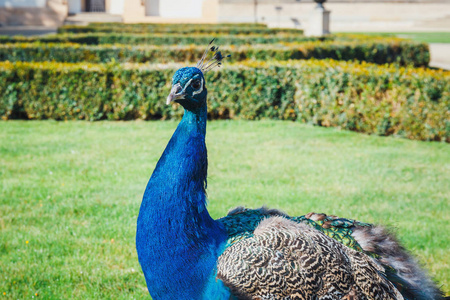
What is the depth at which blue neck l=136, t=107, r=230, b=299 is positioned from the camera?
2.41 metres

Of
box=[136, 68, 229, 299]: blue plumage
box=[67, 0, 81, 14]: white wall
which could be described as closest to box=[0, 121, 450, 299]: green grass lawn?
box=[136, 68, 229, 299]: blue plumage

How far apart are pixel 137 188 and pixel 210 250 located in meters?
3.78

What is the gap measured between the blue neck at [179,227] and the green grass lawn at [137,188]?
5.06 feet

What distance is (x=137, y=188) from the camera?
611 cm

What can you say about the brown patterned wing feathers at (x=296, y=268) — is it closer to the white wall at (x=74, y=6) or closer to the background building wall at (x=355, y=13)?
the background building wall at (x=355, y=13)

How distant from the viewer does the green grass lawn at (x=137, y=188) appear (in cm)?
423

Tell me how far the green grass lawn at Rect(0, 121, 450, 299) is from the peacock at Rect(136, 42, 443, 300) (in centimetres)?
157

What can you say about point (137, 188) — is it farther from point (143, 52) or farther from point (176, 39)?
point (176, 39)

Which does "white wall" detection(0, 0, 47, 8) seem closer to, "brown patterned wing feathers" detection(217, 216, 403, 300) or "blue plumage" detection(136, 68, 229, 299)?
"blue plumage" detection(136, 68, 229, 299)

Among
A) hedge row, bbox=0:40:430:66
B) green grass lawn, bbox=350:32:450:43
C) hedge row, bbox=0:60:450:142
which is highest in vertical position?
green grass lawn, bbox=350:32:450:43

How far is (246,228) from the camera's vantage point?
269cm

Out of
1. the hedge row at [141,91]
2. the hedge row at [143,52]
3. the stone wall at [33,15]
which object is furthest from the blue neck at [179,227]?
the stone wall at [33,15]

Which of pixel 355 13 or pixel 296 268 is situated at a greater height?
pixel 355 13

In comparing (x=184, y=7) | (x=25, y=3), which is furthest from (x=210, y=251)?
(x=184, y=7)
